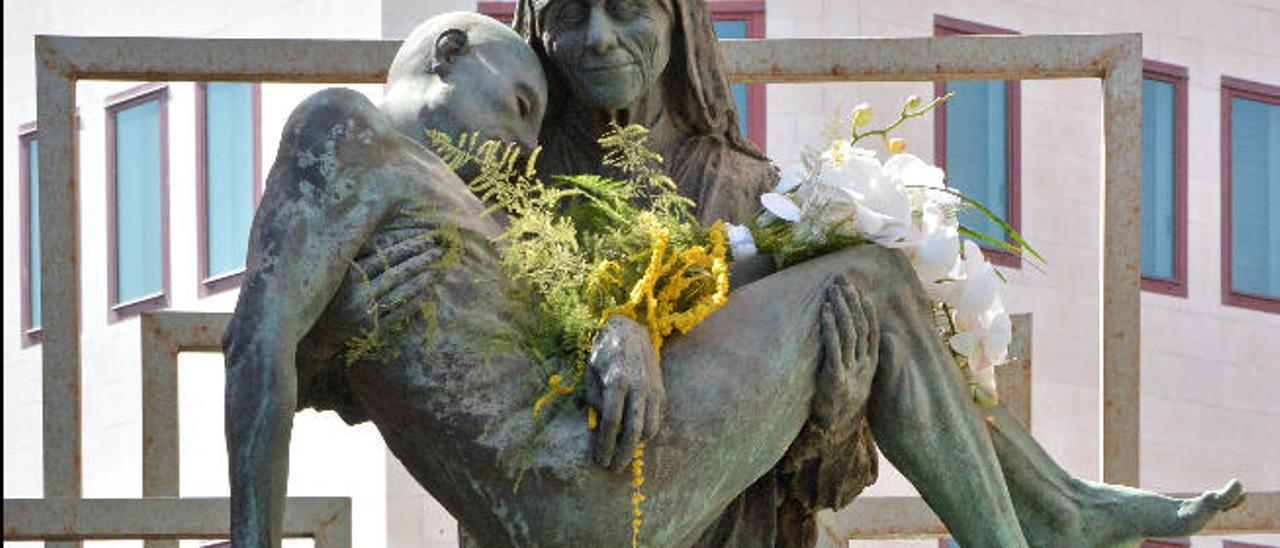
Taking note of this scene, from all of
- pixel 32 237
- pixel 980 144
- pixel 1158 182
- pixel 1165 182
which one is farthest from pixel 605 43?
pixel 1165 182

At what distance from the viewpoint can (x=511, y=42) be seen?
15906 mm

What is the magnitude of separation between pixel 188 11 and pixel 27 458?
4783 mm

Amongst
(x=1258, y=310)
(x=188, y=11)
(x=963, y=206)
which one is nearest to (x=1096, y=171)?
(x=1258, y=310)

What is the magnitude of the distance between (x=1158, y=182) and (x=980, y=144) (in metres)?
2.75

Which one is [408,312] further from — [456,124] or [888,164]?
[888,164]

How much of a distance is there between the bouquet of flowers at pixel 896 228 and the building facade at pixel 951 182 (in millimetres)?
26011

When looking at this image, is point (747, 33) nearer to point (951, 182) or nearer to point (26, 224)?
point (951, 182)

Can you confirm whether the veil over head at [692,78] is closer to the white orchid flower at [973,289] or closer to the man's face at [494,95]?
the man's face at [494,95]

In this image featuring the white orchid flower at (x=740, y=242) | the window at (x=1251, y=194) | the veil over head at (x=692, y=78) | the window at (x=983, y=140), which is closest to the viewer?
the white orchid flower at (x=740, y=242)

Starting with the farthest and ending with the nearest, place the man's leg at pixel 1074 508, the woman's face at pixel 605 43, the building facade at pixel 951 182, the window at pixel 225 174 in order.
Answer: the window at pixel 225 174 < the building facade at pixel 951 182 < the woman's face at pixel 605 43 < the man's leg at pixel 1074 508

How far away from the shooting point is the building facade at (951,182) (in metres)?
44.1

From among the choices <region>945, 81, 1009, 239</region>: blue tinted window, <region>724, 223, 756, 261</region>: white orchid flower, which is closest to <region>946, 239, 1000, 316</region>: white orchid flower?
<region>724, 223, 756, 261</region>: white orchid flower

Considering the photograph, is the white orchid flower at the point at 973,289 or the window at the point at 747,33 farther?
the window at the point at 747,33

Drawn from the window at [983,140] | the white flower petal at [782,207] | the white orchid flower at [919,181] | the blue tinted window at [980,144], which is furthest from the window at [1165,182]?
the white flower petal at [782,207]
